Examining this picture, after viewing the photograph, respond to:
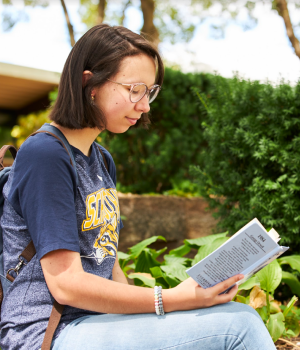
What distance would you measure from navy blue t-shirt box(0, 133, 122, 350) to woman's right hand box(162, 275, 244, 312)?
1.07 ft

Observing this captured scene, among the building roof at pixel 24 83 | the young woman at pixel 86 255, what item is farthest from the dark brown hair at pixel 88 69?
the building roof at pixel 24 83

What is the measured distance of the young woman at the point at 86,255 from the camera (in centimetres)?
129

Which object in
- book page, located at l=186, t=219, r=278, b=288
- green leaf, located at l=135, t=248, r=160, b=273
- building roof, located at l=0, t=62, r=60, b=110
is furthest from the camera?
building roof, located at l=0, t=62, r=60, b=110

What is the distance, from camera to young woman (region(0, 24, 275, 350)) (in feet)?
4.25

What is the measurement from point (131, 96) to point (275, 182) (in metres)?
1.98

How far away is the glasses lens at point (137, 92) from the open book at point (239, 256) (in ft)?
2.42

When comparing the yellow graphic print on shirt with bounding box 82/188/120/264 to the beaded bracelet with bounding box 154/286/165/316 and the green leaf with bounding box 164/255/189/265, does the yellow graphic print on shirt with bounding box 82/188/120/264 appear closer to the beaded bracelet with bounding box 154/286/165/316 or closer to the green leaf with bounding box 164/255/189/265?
the beaded bracelet with bounding box 154/286/165/316

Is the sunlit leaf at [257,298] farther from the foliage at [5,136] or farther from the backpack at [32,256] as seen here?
the foliage at [5,136]

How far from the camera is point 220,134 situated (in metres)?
3.47

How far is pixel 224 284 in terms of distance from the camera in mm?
1387

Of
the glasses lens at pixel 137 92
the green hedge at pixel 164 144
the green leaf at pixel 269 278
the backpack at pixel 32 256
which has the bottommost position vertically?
the green hedge at pixel 164 144

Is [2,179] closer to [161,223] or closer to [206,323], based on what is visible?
[206,323]

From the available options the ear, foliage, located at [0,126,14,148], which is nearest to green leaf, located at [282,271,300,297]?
the ear

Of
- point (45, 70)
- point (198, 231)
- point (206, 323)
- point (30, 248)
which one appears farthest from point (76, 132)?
point (45, 70)
